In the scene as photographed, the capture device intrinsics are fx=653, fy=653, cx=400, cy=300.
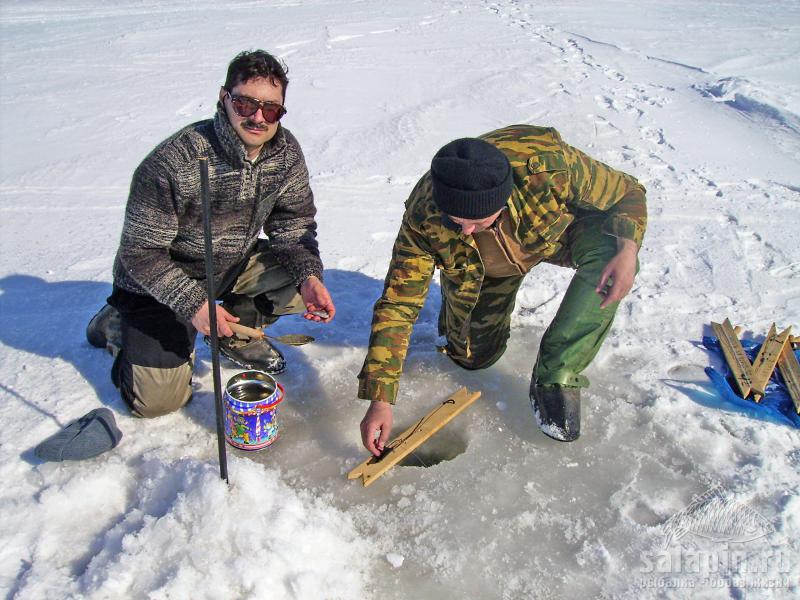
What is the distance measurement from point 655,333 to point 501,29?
25.8ft

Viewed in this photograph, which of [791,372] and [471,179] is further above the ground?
[471,179]

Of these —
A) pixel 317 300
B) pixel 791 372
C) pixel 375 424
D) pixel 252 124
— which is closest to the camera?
pixel 375 424

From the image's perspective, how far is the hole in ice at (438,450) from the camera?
2480mm

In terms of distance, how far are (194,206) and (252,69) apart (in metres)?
0.54

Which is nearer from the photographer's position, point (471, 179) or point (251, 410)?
point (471, 179)

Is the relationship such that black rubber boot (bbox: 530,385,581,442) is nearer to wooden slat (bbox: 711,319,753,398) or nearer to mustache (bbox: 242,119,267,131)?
wooden slat (bbox: 711,319,753,398)

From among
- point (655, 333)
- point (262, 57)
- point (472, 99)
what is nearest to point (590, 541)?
point (655, 333)

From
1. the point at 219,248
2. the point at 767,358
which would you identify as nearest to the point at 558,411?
the point at 767,358

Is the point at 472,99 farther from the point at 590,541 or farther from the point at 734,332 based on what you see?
the point at 590,541

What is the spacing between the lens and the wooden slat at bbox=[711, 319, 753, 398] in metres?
2.76

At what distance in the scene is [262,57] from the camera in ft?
7.51

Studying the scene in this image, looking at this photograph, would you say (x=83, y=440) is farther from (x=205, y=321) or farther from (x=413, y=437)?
(x=413, y=437)

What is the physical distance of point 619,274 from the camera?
2318 millimetres

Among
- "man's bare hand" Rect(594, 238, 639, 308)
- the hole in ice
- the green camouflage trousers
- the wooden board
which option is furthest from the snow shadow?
"man's bare hand" Rect(594, 238, 639, 308)
